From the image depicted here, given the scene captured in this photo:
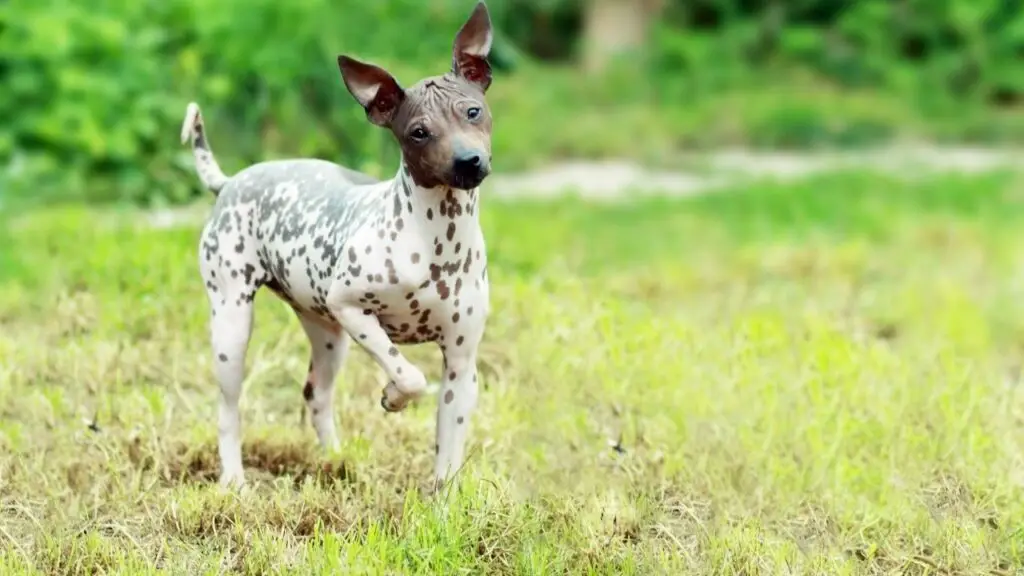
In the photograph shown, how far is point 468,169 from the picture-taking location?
345 cm

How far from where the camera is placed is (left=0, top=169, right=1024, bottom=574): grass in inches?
148

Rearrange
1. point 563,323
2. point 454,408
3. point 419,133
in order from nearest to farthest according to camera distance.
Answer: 1. point 419,133
2. point 454,408
3. point 563,323

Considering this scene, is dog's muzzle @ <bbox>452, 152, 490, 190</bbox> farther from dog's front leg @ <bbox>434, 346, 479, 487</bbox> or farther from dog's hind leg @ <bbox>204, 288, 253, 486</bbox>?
dog's hind leg @ <bbox>204, 288, 253, 486</bbox>

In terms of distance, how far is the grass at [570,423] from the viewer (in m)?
3.77

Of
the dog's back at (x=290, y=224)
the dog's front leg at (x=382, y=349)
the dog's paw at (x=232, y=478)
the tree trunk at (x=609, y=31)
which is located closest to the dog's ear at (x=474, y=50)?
the dog's back at (x=290, y=224)

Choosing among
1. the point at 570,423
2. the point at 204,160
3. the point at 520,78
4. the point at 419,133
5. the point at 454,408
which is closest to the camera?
the point at 419,133

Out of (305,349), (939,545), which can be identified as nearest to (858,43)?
(305,349)

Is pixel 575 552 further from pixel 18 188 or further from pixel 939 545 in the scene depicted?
pixel 18 188

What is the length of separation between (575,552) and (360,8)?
623cm

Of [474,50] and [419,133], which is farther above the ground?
[474,50]

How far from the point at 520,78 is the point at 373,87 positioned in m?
8.56

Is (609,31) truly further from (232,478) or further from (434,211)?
(434,211)

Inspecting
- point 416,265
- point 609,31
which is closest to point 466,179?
point 416,265

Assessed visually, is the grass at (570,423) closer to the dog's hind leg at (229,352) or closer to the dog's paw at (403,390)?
the dog's hind leg at (229,352)
